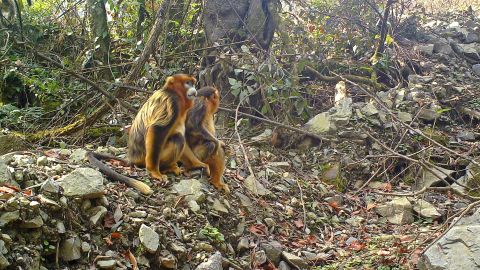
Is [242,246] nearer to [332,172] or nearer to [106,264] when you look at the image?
[106,264]

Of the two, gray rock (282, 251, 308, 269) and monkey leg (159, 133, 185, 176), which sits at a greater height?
monkey leg (159, 133, 185, 176)

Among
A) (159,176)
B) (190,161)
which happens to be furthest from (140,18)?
(159,176)

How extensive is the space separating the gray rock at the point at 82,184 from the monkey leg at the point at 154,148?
0.92 meters

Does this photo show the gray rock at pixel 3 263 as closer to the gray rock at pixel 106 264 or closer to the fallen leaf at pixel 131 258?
the gray rock at pixel 106 264

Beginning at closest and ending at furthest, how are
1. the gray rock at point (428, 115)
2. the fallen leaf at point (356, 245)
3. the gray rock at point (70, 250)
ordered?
1. the gray rock at point (70, 250)
2. the fallen leaf at point (356, 245)
3. the gray rock at point (428, 115)

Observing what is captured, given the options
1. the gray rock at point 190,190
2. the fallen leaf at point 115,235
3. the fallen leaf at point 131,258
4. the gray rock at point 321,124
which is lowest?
the gray rock at point 321,124

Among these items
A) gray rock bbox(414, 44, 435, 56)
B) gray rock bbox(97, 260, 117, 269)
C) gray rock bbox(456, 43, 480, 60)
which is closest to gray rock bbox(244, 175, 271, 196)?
gray rock bbox(97, 260, 117, 269)

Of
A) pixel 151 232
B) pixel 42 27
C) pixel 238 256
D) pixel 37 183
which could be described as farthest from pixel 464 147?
pixel 42 27

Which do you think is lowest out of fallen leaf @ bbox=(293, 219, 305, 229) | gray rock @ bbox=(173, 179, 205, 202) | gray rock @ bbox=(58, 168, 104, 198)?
fallen leaf @ bbox=(293, 219, 305, 229)

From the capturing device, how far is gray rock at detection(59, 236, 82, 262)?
378 centimetres

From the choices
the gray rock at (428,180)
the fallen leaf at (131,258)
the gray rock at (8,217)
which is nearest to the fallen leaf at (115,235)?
the fallen leaf at (131,258)

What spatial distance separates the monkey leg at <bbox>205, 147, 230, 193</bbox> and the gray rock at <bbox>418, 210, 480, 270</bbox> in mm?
2140

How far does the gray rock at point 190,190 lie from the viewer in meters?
5.13

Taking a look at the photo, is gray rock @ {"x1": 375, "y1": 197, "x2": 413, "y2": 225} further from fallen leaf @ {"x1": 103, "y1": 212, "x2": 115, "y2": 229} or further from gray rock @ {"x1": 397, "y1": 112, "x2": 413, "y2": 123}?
fallen leaf @ {"x1": 103, "y1": 212, "x2": 115, "y2": 229}
